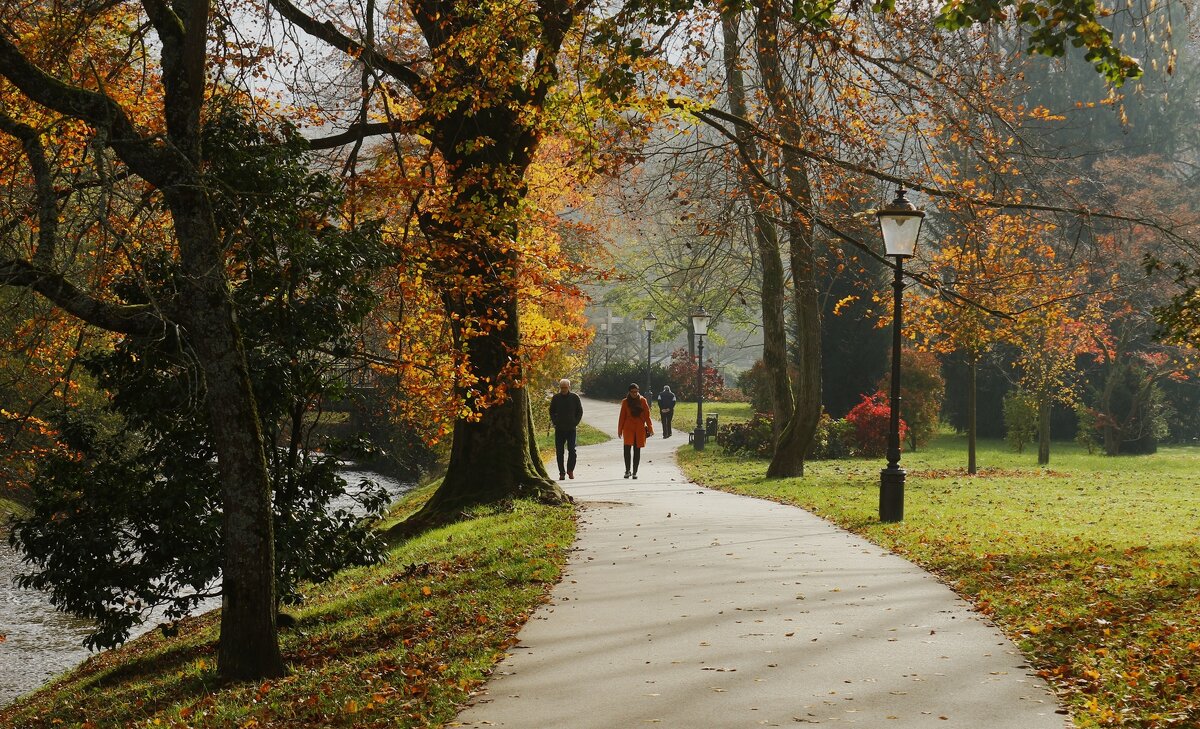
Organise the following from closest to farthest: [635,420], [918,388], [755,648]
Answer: [755,648], [635,420], [918,388]

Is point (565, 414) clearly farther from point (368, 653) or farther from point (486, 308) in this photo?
point (368, 653)

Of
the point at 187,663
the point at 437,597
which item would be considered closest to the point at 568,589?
the point at 437,597

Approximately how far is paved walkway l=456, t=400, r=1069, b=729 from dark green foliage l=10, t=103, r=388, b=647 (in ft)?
9.00

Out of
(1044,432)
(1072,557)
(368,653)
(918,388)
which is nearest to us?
(368,653)

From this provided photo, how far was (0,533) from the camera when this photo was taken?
21578 mm

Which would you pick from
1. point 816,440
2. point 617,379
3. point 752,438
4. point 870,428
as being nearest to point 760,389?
point 752,438

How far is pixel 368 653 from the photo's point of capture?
8281 millimetres

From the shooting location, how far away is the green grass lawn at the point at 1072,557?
6.48m

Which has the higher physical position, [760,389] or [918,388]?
[760,389]

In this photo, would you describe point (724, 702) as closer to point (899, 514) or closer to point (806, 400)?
point (899, 514)

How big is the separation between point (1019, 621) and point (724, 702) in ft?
10.3

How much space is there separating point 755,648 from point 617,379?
1933 inches

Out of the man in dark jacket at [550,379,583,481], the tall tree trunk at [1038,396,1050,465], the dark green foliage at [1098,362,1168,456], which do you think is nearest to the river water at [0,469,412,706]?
the man in dark jacket at [550,379,583,481]

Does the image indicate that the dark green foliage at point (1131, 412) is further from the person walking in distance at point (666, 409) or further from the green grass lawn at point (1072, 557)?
the person walking in distance at point (666, 409)
